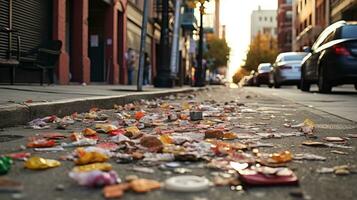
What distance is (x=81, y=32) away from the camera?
18328 millimetres

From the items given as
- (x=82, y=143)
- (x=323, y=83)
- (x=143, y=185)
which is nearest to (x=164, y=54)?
(x=323, y=83)

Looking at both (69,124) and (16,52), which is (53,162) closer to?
(69,124)

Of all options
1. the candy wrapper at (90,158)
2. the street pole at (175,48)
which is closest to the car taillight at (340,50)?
the street pole at (175,48)

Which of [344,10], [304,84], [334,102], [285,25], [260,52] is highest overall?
[285,25]

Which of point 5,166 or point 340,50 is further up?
point 340,50

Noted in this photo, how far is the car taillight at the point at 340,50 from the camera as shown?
12.6m

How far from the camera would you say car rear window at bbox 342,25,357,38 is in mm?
13031

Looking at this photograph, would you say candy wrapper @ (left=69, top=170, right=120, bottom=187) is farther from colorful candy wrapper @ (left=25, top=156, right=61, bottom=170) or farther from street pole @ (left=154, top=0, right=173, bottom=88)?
street pole @ (left=154, top=0, right=173, bottom=88)

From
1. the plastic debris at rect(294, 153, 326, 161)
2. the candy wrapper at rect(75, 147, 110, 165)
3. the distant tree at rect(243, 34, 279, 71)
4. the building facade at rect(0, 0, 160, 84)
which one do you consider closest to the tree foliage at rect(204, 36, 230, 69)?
the distant tree at rect(243, 34, 279, 71)

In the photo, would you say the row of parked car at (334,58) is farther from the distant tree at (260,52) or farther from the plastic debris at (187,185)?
the distant tree at (260,52)

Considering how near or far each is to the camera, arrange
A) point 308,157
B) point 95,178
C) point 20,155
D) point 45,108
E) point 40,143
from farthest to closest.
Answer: point 45,108 < point 40,143 < point 308,157 < point 20,155 < point 95,178

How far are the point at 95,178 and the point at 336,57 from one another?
36.8ft

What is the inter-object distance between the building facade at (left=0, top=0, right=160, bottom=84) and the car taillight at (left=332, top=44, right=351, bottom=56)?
801cm

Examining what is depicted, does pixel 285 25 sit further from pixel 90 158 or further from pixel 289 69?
pixel 90 158
